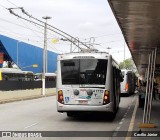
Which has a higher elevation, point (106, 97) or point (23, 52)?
point (23, 52)

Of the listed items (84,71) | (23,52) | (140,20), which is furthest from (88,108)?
(23,52)

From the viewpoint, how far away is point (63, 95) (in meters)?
17.1

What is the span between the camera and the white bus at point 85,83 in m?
16.8

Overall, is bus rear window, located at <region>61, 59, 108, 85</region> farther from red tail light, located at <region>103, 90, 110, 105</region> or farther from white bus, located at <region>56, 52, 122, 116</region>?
red tail light, located at <region>103, 90, 110, 105</region>

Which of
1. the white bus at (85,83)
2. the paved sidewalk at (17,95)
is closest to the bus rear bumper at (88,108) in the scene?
the white bus at (85,83)

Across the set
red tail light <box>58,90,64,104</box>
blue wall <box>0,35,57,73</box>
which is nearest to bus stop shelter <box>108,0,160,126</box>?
red tail light <box>58,90,64,104</box>

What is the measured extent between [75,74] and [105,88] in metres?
1.33

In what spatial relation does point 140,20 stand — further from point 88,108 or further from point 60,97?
point 60,97

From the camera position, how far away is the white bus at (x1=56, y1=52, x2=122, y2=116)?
55.2ft

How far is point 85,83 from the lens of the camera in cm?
1706

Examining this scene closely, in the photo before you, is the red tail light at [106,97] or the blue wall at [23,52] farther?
the blue wall at [23,52]

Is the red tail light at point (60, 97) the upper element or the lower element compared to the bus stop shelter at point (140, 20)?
lower

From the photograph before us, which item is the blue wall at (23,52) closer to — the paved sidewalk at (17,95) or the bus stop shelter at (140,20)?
the paved sidewalk at (17,95)

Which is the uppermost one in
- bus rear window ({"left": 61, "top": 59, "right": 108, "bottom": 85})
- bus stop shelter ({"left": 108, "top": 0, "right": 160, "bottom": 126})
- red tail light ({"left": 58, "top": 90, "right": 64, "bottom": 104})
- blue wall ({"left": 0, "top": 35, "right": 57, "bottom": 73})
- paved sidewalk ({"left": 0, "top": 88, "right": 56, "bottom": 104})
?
blue wall ({"left": 0, "top": 35, "right": 57, "bottom": 73})
